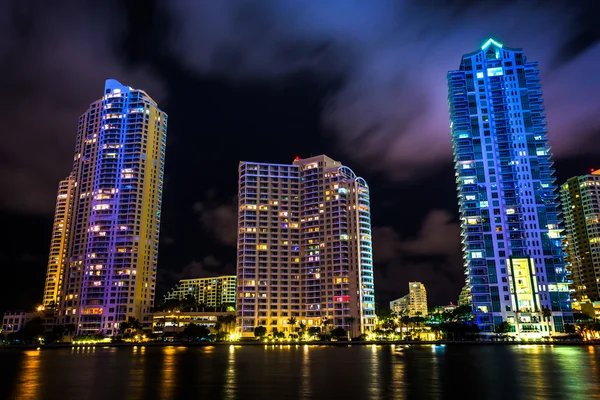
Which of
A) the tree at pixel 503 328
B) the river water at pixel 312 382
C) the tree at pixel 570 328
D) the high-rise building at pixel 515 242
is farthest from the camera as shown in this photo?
the high-rise building at pixel 515 242

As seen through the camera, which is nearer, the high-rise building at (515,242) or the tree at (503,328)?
the tree at (503,328)

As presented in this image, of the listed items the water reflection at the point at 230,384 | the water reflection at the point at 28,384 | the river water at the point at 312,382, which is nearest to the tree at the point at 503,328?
the river water at the point at 312,382

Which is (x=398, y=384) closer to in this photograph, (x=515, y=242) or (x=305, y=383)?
(x=305, y=383)

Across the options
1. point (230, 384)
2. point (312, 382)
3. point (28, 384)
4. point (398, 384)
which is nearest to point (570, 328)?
point (398, 384)

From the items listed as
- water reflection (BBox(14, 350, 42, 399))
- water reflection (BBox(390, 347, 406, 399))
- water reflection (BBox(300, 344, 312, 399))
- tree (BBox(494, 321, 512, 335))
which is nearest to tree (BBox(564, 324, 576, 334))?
tree (BBox(494, 321, 512, 335))

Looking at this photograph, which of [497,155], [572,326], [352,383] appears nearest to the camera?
[352,383]

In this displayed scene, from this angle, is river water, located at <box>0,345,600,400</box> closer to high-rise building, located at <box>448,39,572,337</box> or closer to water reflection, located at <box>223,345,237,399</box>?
water reflection, located at <box>223,345,237,399</box>

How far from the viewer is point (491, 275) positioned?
186125 millimetres

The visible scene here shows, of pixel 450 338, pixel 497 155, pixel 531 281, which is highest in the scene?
pixel 497 155

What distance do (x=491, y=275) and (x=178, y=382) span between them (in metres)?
156

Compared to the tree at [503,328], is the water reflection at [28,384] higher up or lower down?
lower down

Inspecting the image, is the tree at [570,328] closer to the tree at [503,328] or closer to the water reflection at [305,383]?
the tree at [503,328]

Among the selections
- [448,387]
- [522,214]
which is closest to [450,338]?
[522,214]

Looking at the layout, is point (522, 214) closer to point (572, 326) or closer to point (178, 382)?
point (572, 326)
